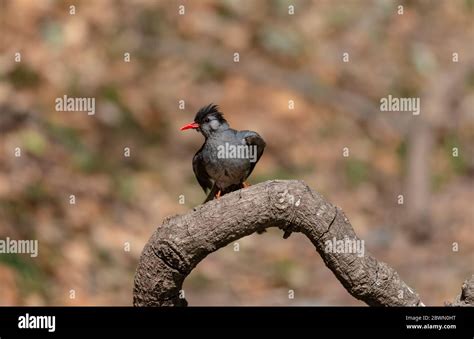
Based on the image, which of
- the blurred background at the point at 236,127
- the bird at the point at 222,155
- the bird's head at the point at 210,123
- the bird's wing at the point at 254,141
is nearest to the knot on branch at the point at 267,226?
the bird at the point at 222,155

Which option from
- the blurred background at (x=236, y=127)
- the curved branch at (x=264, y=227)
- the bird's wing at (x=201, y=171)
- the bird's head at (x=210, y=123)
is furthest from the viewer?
the blurred background at (x=236, y=127)

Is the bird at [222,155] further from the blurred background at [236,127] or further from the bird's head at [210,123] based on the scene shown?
the blurred background at [236,127]

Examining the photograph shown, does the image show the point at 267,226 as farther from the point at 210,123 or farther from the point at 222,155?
the point at 210,123

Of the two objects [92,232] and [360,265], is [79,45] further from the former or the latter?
[360,265]

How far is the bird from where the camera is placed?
5996mm

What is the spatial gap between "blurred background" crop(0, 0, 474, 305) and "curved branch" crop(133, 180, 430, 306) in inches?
172

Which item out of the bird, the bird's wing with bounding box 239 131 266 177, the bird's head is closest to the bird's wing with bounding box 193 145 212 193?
the bird

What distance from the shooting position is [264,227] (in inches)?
188

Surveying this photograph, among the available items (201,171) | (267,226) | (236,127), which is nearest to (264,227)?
(267,226)

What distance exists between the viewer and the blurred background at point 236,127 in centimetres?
1067

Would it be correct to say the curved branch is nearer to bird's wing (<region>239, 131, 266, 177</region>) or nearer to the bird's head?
bird's wing (<region>239, 131, 266, 177</region>)

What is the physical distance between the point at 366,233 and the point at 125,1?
15.3 feet

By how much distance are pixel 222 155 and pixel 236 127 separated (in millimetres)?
7484

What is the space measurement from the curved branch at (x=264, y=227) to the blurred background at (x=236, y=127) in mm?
4369
